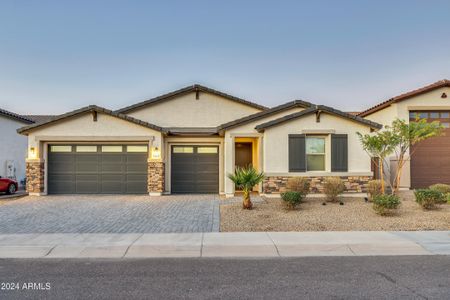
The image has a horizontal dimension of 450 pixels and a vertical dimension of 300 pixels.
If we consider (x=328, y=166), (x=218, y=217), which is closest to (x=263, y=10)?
(x=328, y=166)

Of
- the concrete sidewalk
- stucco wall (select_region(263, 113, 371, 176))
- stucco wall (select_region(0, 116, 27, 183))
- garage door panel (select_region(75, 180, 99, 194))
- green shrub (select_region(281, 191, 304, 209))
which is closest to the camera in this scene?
the concrete sidewalk

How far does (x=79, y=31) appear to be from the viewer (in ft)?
63.6

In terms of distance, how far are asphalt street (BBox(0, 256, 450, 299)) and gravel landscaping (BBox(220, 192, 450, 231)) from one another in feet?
8.64

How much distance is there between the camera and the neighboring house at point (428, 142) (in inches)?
664

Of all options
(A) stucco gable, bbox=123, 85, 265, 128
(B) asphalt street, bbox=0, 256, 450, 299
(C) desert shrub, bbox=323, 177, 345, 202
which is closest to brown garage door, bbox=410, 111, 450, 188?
(C) desert shrub, bbox=323, 177, 345, 202

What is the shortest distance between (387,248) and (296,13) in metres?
15.1

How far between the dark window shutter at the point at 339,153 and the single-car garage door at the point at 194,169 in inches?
257

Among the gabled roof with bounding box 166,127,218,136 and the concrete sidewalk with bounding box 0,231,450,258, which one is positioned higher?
the gabled roof with bounding box 166,127,218,136

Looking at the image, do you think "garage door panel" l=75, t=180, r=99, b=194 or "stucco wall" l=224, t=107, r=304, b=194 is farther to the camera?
"garage door panel" l=75, t=180, r=99, b=194

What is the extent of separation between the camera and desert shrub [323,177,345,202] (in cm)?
1293

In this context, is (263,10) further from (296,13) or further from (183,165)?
(183,165)

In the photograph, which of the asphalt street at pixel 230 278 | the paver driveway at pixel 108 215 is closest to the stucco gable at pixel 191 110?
the paver driveway at pixel 108 215

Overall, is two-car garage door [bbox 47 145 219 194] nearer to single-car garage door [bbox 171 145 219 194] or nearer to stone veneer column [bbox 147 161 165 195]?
stone veneer column [bbox 147 161 165 195]

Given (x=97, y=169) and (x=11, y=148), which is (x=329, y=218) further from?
(x=11, y=148)
